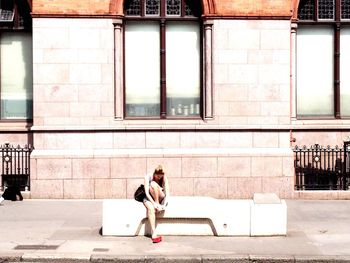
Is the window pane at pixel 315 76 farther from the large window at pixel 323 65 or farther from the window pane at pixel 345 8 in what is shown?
the window pane at pixel 345 8

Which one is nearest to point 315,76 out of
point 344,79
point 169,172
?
point 344,79

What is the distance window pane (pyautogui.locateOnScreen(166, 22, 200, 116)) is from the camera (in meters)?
19.4

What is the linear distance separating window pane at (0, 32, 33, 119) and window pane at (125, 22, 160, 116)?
2.87 m

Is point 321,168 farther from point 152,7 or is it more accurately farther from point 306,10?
point 152,7

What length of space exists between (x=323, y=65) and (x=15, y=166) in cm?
927

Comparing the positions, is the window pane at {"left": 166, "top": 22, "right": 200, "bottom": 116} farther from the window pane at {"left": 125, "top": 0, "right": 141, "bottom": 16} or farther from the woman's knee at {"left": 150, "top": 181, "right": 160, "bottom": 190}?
the woman's knee at {"left": 150, "top": 181, "right": 160, "bottom": 190}

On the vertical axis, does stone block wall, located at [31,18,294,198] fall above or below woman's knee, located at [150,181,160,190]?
above

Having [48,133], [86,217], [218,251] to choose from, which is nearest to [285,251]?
[218,251]

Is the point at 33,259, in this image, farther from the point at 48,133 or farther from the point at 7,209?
the point at 48,133

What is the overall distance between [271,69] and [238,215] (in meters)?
6.52

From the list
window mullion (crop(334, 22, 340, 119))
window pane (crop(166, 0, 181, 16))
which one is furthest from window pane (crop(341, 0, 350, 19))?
window pane (crop(166, 0, 181, 16))

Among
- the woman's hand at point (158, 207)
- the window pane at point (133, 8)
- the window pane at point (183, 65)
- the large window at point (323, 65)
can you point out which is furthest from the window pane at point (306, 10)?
the woman's hand at point (158, 207)

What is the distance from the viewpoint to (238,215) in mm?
13188

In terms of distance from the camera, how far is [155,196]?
519 inches
